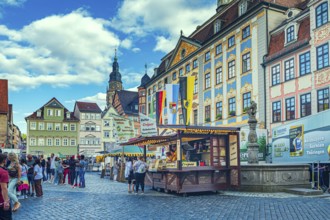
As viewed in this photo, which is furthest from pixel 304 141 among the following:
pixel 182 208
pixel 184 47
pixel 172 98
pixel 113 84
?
pixel 113 84

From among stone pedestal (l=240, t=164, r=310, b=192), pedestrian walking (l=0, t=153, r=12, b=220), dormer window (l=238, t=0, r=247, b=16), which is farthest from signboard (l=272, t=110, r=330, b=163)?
dormer window (l=238, t=0, r=247, b=16)

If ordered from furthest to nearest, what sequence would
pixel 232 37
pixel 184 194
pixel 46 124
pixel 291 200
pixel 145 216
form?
pixel 46 124
pixel 232 37
pixel 184 194
pixel 291 200
pixel 145 216

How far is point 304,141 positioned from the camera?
60.6 feet

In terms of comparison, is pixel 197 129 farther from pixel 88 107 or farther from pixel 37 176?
pixel 88 107

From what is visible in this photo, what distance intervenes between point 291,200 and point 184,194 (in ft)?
14.5

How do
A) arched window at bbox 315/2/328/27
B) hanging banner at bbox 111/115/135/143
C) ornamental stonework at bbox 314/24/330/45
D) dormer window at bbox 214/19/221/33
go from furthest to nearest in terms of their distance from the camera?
1. dormer window at bbox 214/19/221/33
2. hanging banner at bbox 111/115/135/143
3. arched window at bbox 315/2/328/27
4. ornamental stonework at bbox 314/24/330/45

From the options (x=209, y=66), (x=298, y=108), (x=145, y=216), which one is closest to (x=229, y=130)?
(x=145, y=216)

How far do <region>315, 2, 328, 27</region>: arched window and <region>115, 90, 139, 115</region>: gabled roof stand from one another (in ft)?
208

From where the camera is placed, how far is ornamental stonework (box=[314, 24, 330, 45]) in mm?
23969

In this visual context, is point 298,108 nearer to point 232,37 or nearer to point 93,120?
point 232,37

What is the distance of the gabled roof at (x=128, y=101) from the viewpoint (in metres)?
86.7

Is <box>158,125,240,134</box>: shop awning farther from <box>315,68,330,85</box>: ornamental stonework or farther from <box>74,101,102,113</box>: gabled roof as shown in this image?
<box>74,101,102,113</box>: gabled roof

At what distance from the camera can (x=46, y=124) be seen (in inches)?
3113

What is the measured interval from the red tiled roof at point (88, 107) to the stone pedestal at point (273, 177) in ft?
223
